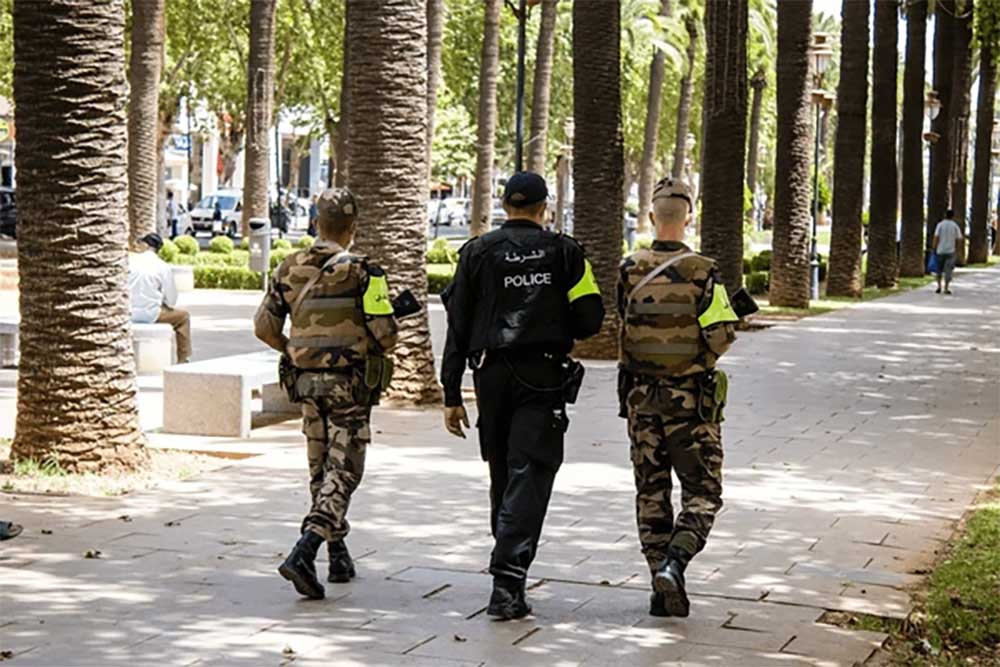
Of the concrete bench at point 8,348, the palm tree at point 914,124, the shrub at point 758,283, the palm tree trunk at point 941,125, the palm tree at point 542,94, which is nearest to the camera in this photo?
the concrete bench at point 8,348

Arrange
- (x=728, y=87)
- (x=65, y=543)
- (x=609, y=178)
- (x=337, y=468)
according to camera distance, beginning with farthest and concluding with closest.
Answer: (x=728, y=87) < (x=609, y=178) < (x=65, y=543) < (x=337, y=468)

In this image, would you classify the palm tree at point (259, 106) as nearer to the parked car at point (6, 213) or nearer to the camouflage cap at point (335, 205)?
the parked car at point (6, 213)

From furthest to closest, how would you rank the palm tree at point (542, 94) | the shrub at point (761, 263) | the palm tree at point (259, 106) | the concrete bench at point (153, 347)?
1. the palm tree at point (542, 94)
2. the shrub at point (761, 263)
3. the palm tree at point (259, 106)
4. the concrete bench at point (153, 347)

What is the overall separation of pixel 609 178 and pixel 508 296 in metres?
12.7

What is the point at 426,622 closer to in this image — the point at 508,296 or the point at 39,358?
the point at 508,296

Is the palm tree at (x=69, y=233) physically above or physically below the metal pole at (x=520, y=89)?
below

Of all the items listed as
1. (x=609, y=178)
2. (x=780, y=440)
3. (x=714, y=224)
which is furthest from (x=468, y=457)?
(x=714, y=224)

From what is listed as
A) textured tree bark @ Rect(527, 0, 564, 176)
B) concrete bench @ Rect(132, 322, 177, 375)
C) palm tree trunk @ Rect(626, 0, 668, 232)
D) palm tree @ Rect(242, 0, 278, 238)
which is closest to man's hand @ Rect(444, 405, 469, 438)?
concrete bench @ Rect(132, 322, 177, 375)

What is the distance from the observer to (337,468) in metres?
7.70

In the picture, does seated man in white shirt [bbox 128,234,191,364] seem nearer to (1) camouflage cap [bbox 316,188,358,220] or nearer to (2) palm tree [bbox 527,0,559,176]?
(1) camouflage cap [bbox 316,188,358,220]

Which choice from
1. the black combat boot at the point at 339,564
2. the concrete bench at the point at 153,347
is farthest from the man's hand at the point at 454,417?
the concrete bench at the point at 153,347

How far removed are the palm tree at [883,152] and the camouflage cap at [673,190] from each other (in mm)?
28950

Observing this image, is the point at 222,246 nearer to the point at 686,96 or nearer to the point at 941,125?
the point at 941,125

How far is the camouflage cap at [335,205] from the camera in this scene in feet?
25.8
